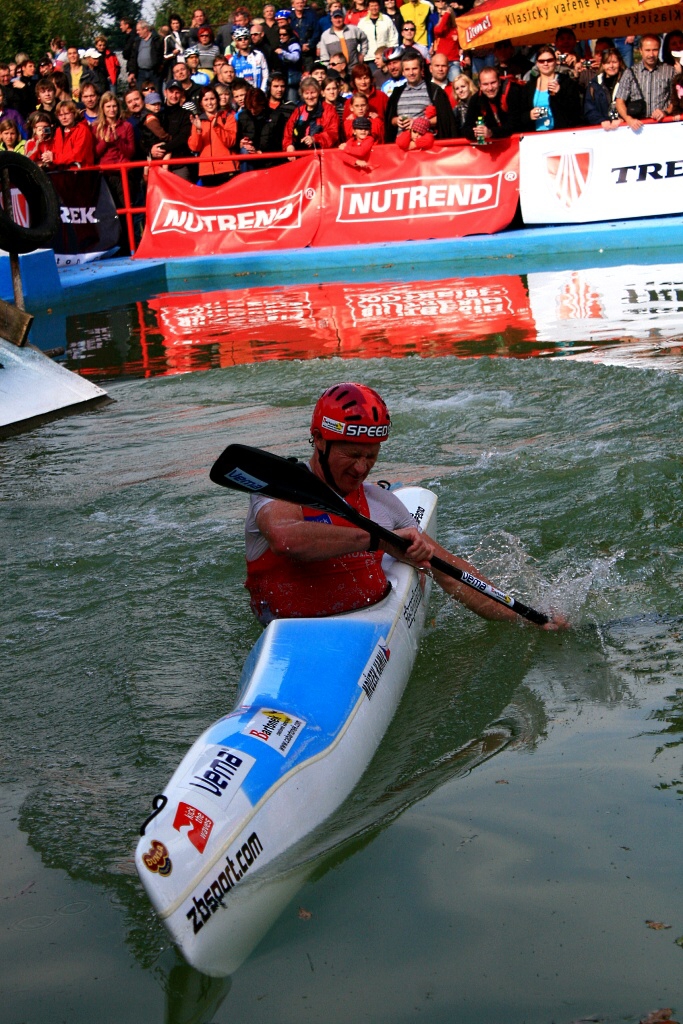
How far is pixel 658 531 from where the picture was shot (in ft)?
19.9

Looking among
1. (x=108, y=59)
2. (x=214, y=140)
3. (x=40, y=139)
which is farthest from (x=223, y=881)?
(x=108, y=59)

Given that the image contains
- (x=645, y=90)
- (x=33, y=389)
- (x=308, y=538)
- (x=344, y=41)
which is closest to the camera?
(x=308, y=538)

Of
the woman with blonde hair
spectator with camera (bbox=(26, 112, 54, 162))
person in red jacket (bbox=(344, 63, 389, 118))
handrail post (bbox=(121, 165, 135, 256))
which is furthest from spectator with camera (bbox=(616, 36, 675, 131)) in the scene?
spectator with camera (bbox=(26, 112, 54, 162))

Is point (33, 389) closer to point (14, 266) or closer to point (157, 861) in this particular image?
point (14, 266)

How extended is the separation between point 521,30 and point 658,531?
10358 millimetres

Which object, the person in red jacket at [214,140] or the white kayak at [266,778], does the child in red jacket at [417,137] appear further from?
the white kayak at [266,778]

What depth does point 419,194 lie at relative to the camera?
1645 centimetres

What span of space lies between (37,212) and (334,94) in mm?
6490

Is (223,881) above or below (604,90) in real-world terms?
below

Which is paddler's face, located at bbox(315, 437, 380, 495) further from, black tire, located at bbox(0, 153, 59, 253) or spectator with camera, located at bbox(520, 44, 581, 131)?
spectator with camera, located at bbox(520, 44, 581, 131)

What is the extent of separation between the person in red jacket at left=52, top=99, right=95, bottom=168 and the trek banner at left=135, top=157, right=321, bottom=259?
1.07 metres

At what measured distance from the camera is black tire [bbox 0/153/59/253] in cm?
1039

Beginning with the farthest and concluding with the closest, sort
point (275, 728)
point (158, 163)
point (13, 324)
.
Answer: point (158, 163), point (13, 324), point (275, 728)

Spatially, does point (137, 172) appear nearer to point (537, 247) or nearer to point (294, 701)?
point (537, 247)
